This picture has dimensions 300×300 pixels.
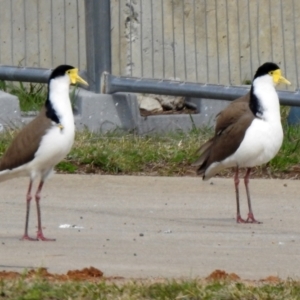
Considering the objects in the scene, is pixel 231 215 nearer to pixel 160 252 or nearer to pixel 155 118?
pixel 160 252

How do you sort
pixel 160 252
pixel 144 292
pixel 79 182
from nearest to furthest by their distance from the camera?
pixel 144 292
pixel 160 252
pixel 79 182

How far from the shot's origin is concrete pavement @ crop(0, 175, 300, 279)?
258 inches

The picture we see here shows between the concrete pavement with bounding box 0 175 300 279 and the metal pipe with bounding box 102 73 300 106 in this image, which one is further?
the metal pipe with bounding box 102 73 300 106

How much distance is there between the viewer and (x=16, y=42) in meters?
11.9

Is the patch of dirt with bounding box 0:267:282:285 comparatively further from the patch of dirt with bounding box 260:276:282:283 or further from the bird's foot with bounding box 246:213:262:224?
the bird's foot with bounding box 246:213:262:224

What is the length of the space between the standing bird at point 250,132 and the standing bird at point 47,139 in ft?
4.88

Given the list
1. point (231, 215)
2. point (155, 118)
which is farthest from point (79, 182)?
point (155, 118)

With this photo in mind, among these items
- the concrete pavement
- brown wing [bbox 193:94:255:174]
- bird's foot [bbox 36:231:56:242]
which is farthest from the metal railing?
bird's foot [bbox 36:231:56:242]

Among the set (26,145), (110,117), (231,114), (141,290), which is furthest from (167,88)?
(141,290)

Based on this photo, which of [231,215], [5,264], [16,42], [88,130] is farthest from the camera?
[16,42]

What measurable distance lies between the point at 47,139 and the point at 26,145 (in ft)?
0.62

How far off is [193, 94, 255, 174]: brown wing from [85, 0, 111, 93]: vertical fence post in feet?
8.52

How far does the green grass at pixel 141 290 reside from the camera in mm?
5512

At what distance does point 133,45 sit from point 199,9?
0.78 m
